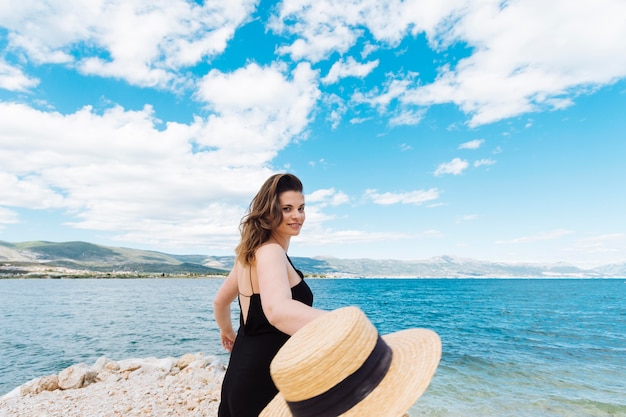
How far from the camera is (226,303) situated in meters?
3.03

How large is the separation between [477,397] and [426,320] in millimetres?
28760

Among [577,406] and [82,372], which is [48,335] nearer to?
[82,372]

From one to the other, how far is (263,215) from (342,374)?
115cm

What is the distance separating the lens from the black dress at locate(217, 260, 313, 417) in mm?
2303

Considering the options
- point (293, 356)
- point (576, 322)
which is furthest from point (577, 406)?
point (576, 322)

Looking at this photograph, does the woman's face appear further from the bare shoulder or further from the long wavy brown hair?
the bare shoulder

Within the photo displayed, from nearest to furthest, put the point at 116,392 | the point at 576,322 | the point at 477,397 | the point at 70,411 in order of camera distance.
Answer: the point at 70,411 < the point at 116,392 < the point at 477,397 < the point at 576,322

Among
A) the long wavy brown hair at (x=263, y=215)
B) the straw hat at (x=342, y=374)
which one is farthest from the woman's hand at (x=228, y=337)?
the straw hat at (x=342, y=374)

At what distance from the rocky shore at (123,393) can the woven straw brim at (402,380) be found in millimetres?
6412

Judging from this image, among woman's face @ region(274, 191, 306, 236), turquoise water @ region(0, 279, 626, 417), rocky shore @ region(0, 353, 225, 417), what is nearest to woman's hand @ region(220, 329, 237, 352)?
woman's face @ region(274, 191, 306, 236)

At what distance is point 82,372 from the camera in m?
9.84

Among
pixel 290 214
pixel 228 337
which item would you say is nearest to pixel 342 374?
pixel 290 214

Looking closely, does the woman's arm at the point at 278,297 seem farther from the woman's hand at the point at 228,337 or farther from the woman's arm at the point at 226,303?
the woman's hand at the point at 228,337

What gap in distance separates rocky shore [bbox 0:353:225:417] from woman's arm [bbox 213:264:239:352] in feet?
15.4
